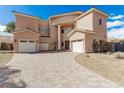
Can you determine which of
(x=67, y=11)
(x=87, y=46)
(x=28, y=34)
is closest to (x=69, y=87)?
(x=87, y=46)

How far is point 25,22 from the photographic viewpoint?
2428cm

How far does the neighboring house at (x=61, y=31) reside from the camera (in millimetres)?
19797

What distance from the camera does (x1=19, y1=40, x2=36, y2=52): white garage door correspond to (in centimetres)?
2150

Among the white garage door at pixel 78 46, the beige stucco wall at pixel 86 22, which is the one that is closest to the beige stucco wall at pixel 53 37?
the beige stucco wall at pixel 86 22

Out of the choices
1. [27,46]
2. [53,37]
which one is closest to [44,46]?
[53,37]

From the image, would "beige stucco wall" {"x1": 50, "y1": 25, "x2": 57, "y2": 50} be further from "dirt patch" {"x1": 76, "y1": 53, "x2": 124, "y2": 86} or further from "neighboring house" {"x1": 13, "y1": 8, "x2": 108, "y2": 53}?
"dirt patch" {"x1": 76, "y1": 53, "x2": 124, "y2": 86}

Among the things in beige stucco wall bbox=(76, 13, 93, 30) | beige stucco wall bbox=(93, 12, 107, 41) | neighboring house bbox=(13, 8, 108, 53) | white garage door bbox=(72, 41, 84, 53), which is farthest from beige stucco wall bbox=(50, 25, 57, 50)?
beige stucco wall bbox=(93, 12, 107, 41)

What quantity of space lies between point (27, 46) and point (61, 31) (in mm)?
9351

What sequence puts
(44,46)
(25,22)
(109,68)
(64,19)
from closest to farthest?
(109,68)
(25,22)
(64,19)
(44,46)

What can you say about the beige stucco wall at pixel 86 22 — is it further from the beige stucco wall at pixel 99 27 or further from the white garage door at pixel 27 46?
the white garage door at pixel 27 46

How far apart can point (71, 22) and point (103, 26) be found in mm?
6960

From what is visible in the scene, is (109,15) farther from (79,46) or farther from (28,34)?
(28,34)

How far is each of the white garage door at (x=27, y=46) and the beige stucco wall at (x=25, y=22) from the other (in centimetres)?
362

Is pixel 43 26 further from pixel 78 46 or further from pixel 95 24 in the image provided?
pixel 95 24
